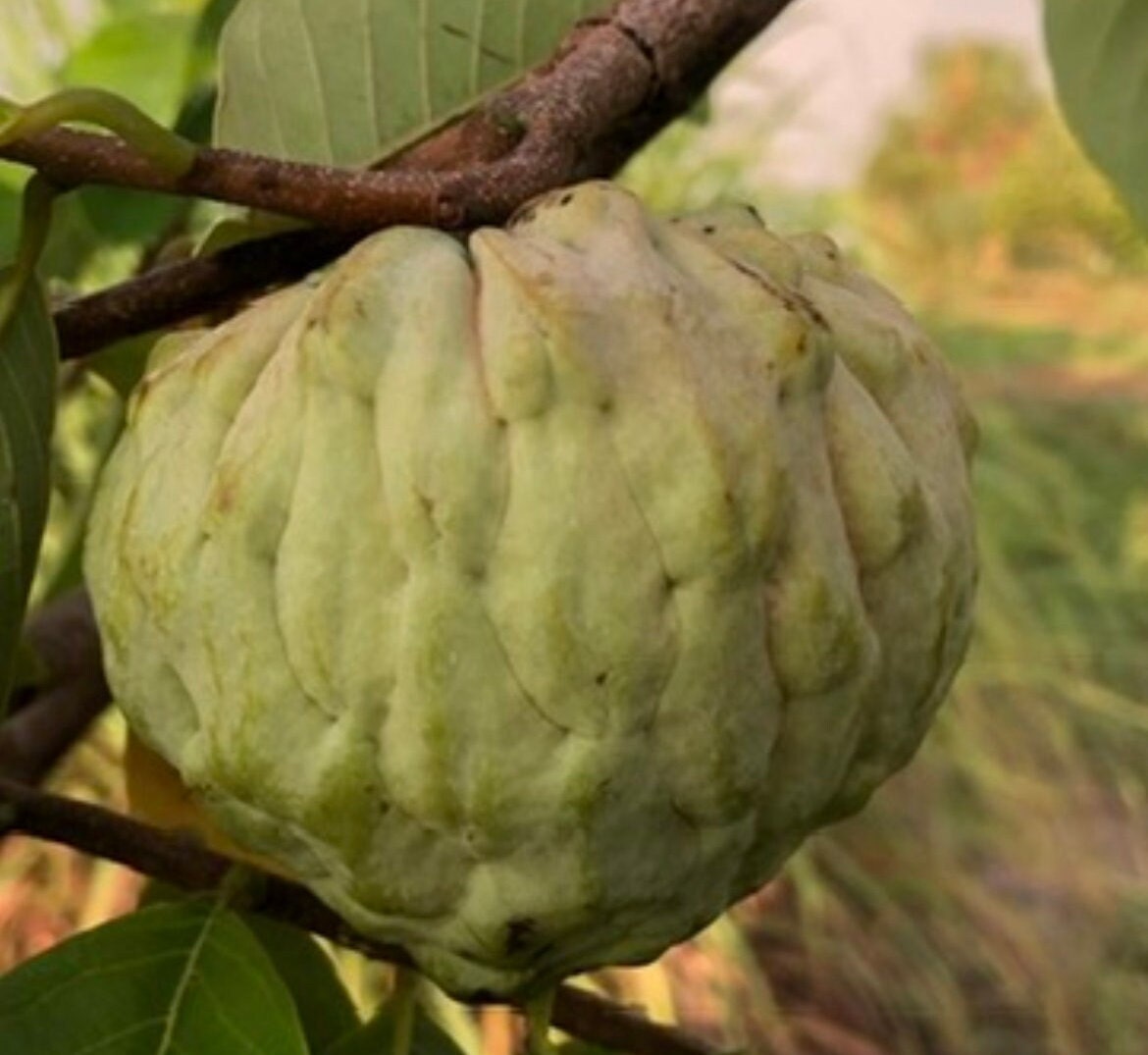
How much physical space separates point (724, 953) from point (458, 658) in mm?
3782

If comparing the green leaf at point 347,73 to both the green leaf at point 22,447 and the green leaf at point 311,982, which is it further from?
the green leaf at point 311,982

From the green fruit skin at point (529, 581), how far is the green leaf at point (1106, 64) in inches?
16.3

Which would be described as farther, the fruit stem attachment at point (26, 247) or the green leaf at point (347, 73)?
the green leaf at point (347, 73)

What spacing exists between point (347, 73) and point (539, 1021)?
358 mm


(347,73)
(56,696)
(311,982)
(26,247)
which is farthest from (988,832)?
(26,247)

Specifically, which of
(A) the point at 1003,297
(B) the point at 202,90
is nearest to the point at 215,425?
(B) the point at 202,90

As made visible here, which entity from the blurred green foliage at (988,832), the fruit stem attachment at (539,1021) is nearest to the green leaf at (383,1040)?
the fruit stem attachment at (539,1021)

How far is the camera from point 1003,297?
32.9ft

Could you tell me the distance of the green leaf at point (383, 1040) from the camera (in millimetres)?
885

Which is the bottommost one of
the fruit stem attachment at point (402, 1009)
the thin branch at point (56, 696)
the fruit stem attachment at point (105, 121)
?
the thin branch at point (56, 696)

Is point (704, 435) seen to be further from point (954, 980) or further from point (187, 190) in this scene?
point (954, 980)

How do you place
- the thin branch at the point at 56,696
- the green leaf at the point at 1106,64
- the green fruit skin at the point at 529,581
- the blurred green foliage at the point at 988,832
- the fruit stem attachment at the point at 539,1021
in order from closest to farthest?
the green fruit skin at the point at 529,581 → the fruit stem attachment at the point at 539,1021 → the green leaf at the point at 1106,64 → the thin branch at the point at 56,696 → the blurred green foliage at the point at 988,832

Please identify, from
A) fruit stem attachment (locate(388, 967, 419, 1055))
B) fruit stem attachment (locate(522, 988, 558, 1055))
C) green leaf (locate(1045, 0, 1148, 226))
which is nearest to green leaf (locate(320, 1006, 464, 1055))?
fruit stem attachment (locate(388, 967, 419, 1055))

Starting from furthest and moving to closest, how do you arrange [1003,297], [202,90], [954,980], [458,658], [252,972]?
[1003,297] < [954,980] < [202,90] < [252,972] < [458,658]
